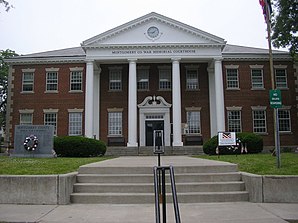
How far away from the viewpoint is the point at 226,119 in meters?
31.2

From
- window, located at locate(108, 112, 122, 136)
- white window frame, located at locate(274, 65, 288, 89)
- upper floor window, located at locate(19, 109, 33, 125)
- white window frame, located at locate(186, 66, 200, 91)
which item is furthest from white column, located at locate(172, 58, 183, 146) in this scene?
upper floor window, located at locate(19, 109, 33, 125)

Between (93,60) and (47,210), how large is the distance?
23.9m

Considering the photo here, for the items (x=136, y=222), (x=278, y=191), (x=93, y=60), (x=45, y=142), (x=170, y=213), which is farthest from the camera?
(x=93, y=60)

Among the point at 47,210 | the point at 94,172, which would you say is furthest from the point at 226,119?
the point at 47,210

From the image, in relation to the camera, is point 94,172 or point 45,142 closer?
point 94,172

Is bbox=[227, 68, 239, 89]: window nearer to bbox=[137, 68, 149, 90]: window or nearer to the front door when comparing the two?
the front door

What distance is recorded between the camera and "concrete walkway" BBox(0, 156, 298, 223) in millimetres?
6512

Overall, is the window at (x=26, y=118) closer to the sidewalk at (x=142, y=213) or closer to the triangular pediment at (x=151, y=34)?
the triangular pediment at (x=151, y=34)

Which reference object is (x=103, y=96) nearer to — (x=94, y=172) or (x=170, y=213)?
(x=94, y=172)

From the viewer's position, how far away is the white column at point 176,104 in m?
28.7

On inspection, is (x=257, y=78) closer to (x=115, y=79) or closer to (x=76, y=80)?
(x=115, y=79)

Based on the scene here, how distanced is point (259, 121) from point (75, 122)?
1782 centimetres

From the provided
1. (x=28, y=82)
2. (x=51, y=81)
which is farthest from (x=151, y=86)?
(x=28, y=82)

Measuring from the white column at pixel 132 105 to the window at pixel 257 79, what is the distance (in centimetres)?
1164
